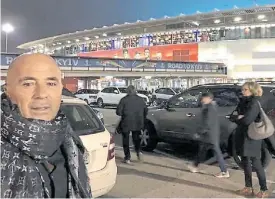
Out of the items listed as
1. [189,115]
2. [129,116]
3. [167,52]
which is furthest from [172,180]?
[167,52]

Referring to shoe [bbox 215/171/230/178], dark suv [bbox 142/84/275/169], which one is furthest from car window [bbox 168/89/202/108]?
shoe [bbox 215/171/230/178]

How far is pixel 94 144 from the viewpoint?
15.7ft

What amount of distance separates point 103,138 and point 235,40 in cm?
5589

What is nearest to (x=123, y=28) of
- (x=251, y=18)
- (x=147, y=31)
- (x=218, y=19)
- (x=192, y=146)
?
(x=147, y=31)

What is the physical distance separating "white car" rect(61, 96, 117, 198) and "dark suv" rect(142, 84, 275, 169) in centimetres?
363

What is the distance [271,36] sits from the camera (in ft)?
186

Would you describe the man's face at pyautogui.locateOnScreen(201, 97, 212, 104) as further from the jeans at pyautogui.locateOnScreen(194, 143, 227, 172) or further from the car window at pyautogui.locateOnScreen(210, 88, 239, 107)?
the car window at pyautogui.locateOnScreen(210, 88, 239, 107)

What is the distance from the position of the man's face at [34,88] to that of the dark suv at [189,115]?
21.5 feet

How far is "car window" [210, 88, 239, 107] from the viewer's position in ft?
27.9

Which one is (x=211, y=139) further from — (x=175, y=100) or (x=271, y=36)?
(x=271, y=36)

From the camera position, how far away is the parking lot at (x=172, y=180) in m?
6.05

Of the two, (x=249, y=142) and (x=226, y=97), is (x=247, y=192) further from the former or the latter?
(x=226, y=97)

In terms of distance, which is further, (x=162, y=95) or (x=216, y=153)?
(x=162, y=95)

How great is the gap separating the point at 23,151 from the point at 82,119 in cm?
349
